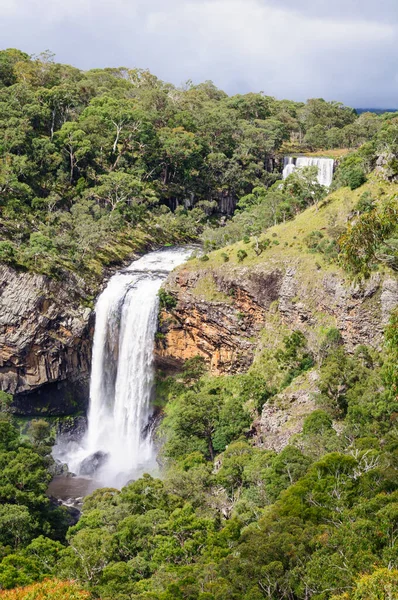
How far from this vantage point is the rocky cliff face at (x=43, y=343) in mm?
53531

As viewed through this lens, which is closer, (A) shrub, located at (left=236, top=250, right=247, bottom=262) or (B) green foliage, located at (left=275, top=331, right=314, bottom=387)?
(B) green foliage, located at (left=275, top=331, right=314, bottom=387)

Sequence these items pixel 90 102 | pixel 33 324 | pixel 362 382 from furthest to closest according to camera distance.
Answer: pixel 90 102, pixel 33 324, pixel 362 382

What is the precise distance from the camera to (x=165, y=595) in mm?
22797

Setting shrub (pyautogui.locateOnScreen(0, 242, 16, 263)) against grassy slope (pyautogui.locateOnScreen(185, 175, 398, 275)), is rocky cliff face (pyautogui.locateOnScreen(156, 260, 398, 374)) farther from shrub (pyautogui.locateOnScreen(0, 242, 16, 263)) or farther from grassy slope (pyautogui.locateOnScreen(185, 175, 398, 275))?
shrub (pyautogui.locateOnScreen(0, 242, 16, 263))

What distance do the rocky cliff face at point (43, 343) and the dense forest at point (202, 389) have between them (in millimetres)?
2502

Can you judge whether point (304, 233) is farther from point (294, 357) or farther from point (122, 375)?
point (122, 375)

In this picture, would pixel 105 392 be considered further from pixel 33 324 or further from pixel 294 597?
pixel 294 597

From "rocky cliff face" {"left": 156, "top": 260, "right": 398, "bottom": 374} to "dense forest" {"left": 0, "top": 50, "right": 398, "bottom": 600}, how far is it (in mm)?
1082

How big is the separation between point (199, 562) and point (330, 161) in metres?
59.1

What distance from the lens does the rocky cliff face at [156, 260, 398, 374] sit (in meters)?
44.0

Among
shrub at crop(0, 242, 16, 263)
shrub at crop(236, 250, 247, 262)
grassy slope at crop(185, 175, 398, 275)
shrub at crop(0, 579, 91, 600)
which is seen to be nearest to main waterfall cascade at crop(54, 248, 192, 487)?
grassy slope at crop(185, 175, 398, 275)

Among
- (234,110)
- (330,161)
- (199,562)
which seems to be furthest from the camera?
(234,110)

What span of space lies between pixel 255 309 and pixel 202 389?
8256 millimetres

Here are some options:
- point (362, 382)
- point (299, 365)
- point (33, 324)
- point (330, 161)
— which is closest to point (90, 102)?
point (330, 161)
